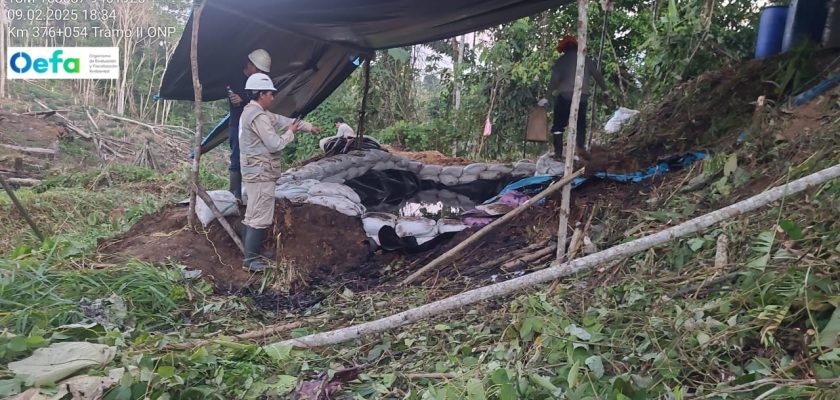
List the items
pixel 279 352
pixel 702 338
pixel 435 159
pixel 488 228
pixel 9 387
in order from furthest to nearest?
1. pixel 435 159
2. pixel 488 228
3. pixel 279 352
4. pixel 702 338
5. pixel 9 387

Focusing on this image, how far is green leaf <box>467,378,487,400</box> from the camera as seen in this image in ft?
5.52

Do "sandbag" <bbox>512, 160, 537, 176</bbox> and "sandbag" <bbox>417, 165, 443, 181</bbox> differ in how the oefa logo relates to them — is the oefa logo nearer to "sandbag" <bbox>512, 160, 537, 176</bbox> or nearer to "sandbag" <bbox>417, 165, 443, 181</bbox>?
"sandbag" <bbox>417, 165, 443, 181</bbox>

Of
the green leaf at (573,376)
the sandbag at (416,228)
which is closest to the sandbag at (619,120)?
the sandbag at (416,228)

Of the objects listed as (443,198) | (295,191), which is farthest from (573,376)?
(443,198)

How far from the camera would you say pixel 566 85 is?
484cm

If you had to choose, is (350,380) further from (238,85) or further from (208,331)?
(238,85)

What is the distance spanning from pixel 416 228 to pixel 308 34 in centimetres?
221

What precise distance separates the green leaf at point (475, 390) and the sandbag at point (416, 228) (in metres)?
2.25

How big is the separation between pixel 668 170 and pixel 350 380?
8.55 ft

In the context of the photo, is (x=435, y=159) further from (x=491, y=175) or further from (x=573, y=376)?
(x=573, y=376)

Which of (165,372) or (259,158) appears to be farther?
(259,158)

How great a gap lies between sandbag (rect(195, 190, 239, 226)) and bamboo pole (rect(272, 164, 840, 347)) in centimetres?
191

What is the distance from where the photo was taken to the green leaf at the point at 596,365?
173 cm

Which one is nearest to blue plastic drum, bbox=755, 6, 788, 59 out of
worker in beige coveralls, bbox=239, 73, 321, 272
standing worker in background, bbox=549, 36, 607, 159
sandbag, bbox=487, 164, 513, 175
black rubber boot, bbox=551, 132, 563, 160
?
standing worker in background, bbox=549, 36, 607, 159
